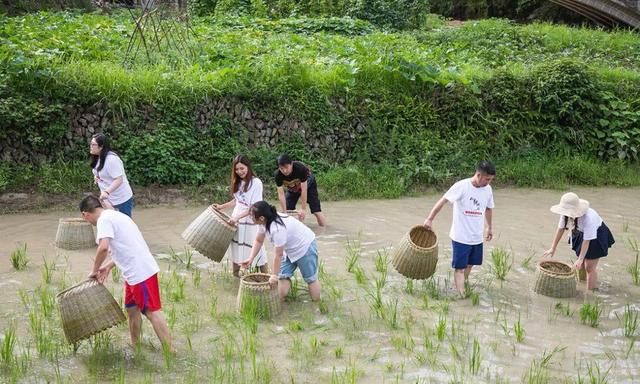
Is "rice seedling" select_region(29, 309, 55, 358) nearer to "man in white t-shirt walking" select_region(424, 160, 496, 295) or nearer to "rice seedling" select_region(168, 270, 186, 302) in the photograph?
"rice seedling" select_region(168, 270, 186, 302)

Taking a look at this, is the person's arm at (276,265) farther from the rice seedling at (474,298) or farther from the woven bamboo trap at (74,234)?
the woven bamboo trap at (74,234)

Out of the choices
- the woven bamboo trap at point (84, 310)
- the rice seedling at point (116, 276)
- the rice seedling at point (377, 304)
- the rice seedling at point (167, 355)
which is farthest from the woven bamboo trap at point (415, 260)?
the woven bamboo trap at point (84, 310)

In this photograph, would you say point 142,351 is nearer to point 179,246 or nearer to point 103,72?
point 179,246

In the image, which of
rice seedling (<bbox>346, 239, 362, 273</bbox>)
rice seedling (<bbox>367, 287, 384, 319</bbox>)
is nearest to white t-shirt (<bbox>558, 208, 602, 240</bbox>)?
rice seedling (<bbox>367, 287, 384, 319</bbox>)

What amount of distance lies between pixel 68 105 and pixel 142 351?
6.50 metres

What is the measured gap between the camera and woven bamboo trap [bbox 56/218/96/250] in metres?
8.93

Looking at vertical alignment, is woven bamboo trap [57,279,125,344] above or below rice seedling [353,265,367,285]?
above

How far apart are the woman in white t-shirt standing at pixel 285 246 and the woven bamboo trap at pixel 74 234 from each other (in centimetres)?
248

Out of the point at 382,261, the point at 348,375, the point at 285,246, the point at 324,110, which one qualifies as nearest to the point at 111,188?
the point at 285,246

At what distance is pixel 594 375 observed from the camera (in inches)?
239

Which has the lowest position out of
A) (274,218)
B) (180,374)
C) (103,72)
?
(180,374)

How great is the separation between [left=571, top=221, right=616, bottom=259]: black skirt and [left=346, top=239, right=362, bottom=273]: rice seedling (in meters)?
2.52

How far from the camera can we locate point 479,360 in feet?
20.3

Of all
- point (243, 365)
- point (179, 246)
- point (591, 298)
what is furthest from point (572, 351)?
point (179, 246)
